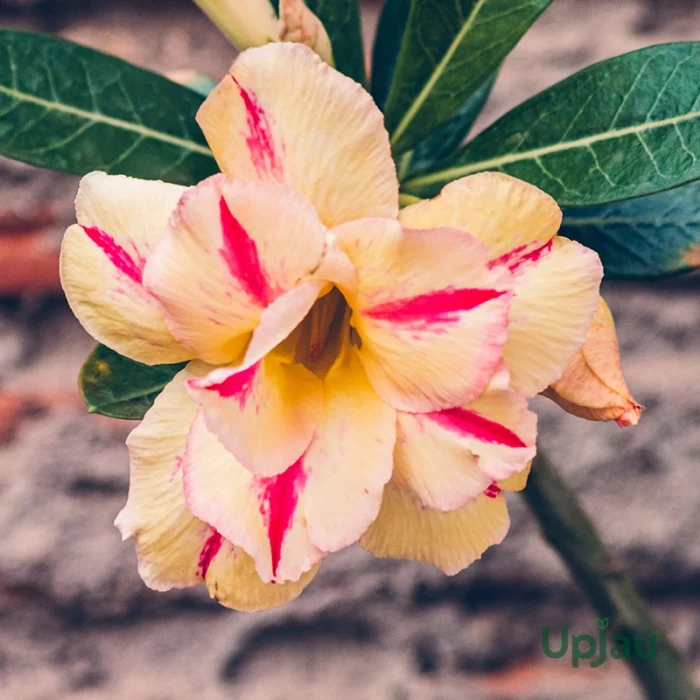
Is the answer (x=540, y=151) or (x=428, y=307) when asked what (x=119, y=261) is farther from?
(x=540, y=151)

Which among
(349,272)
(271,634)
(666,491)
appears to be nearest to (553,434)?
(666,491)

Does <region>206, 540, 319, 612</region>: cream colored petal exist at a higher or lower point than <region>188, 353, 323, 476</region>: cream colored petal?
lower

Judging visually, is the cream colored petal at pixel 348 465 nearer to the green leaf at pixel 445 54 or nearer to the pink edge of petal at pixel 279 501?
the pink edge of petal at pixel 279 501

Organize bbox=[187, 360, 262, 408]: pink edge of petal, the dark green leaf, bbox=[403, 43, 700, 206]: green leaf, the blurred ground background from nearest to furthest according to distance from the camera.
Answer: bbox=[187, 360, 262, 408]: pink edge of petal < bbox=[403, 43, 700, 206]: green leaf < the dark green leaf < the blurred ground background

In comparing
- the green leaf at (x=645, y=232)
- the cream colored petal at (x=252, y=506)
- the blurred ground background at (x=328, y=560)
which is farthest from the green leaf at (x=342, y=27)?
the blurred ground background at (x=328, y=560)

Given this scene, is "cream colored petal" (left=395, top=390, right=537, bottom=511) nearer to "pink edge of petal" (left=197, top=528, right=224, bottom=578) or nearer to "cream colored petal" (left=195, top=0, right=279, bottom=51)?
"pink edge of petal" (left=197, top=528, right=224, bottom=578)

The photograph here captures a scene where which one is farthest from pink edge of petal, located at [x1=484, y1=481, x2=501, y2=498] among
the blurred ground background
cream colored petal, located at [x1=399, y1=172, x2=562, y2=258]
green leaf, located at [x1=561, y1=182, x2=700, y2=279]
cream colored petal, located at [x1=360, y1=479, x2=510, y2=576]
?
the blurred ground background
